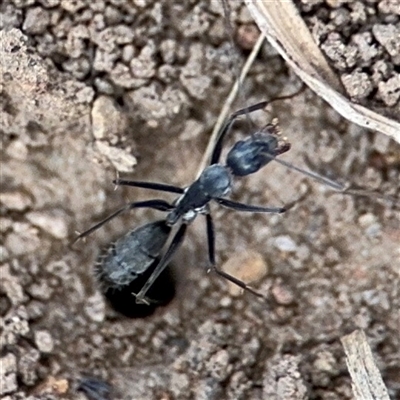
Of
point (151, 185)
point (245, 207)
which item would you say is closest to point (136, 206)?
point (151, 185)

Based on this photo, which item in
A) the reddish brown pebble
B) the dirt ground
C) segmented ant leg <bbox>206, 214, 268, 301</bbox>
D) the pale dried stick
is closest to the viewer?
the pale dried stick

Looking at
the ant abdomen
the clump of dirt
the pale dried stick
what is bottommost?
the pale dried stick

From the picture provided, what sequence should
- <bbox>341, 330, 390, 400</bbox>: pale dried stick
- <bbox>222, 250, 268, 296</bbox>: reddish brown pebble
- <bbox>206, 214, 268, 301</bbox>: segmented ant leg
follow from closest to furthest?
1. <bbox>341, 330, 390, 400</bbox>: pale dried stick
2. <bbox>206, 214, 268, 301</bbox>: segmented ant leg
3. <bbox>222, 250, 268, 296</bbox>: reddish brown pebble

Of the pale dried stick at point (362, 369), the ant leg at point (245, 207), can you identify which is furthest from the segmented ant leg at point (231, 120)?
the pale dried stick at point (362, 369)

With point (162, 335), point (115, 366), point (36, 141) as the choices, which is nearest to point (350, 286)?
point (162, 335)

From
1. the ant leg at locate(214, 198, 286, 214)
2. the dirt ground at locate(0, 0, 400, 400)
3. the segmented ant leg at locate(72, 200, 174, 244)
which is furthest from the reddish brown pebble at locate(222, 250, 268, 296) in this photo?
the segmented ant leg at locate(72, 200, 174, 244)

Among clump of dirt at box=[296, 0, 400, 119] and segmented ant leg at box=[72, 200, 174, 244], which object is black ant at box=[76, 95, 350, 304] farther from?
clump of dirt at box=[296, 0, 400, 119]

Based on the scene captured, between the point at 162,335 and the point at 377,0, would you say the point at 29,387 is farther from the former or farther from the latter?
the point at 377,0

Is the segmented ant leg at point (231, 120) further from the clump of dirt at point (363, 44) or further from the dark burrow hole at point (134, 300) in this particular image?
the dark burrow hole at point (134, 300)
